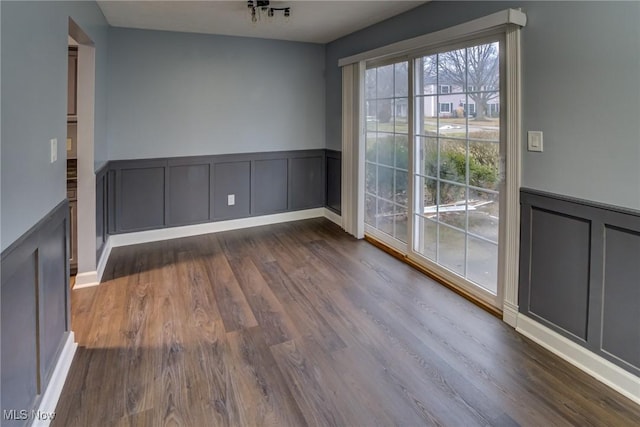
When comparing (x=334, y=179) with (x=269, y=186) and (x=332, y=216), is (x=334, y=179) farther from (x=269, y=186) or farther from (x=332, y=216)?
(x=269, y=186)

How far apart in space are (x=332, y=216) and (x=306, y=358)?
3.12 meters

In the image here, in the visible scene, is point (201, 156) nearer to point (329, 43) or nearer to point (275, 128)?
point (275, 128)

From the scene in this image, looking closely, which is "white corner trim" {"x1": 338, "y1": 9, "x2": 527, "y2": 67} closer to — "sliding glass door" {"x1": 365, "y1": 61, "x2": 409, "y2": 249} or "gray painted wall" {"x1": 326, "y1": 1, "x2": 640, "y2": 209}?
"gray painted wall" {"x1": 326, "y1": 1, "x2": 640, "y2": 209}

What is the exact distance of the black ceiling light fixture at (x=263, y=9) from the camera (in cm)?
333

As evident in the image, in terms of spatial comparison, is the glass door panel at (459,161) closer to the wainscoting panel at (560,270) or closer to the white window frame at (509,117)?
the white window frame at (509,117)

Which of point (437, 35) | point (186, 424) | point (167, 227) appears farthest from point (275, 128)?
point (186, 424)

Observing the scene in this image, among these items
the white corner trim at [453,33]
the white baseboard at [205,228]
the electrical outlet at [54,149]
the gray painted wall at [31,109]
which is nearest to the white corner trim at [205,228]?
the white baseboard at [205,228]

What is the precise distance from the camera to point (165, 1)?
3262mm

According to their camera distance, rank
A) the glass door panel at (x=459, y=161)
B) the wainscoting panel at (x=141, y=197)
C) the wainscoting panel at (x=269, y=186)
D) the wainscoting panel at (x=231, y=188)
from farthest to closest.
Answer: the wainscoting panel at (x=269, y=186) → the wainscoting panel at (x=231, y=188) → the wainscoting panel at (x=141, y=197) → the glass door panel at (x=459, y=161)

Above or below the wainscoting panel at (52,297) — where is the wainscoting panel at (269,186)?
above

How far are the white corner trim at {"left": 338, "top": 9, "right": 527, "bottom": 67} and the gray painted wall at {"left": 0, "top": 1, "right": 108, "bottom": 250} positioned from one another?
94.7 inches

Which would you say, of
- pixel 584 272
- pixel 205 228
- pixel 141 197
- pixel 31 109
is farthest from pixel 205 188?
pixel 584 272

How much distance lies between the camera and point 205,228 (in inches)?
189

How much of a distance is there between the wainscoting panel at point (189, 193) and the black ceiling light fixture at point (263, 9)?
1.83 metres
